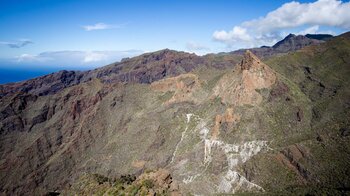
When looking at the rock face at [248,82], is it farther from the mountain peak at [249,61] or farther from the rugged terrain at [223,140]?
the rugged terrain at [223,140]

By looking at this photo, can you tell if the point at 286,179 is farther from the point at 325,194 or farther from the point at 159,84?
the point at 159,84

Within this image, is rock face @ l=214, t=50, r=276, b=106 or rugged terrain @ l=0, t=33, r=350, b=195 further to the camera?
rock face @ l=214, t=50, r=276, b=106

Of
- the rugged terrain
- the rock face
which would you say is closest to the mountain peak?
the rock face

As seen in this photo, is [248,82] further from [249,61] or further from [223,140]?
[223,140]

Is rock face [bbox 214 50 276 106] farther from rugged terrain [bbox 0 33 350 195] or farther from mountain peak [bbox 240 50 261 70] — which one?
rugged terrain [bbox 0 33 350 195]

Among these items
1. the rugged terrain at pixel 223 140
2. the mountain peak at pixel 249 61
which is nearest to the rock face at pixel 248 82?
the mountain peak at pixel 249 61

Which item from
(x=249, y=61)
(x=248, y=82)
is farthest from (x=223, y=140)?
(x=249, y=61)

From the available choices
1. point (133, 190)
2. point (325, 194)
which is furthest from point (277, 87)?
point (133, 190)

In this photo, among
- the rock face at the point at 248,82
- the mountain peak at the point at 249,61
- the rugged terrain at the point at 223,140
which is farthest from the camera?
the mountain peak at the point at 249,61
